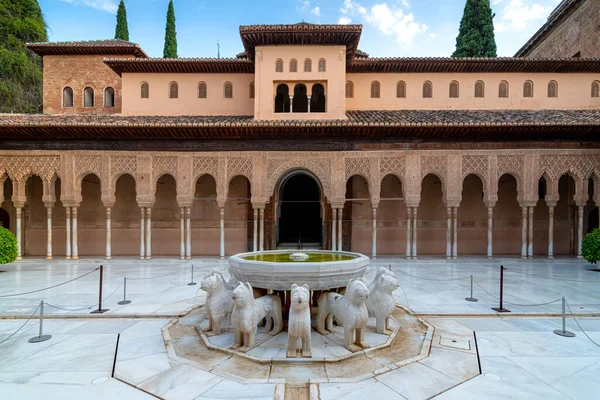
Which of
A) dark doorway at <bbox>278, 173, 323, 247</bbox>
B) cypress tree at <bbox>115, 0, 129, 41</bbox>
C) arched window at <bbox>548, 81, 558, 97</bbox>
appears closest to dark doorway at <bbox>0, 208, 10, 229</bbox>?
dark doorway at <bbox>278, 173, 323, 247</bbox>

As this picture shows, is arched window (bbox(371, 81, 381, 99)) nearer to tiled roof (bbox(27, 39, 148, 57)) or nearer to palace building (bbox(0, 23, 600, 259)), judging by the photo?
palace building (bbox(0, 23, 600, 259))

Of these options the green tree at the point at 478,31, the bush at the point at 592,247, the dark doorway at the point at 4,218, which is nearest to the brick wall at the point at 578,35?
the green tree at the point at 478,31

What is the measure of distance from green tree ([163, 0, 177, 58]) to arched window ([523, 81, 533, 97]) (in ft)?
88.2

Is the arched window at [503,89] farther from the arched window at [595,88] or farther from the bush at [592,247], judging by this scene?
the bush at [592,247]

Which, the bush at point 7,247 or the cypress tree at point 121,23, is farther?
the cypress tree at point 121,23

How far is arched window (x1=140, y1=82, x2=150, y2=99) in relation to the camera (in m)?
15.1

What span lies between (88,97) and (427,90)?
18.5 meters

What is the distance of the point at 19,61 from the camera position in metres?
24.2

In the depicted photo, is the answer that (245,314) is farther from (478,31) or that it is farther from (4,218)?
(478,31)

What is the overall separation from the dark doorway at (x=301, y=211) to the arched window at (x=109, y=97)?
11.1 m

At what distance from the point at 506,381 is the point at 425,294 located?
4033 mm

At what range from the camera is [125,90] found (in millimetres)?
15094

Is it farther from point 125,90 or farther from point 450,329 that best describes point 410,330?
point 125,90

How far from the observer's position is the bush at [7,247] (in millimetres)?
10266
